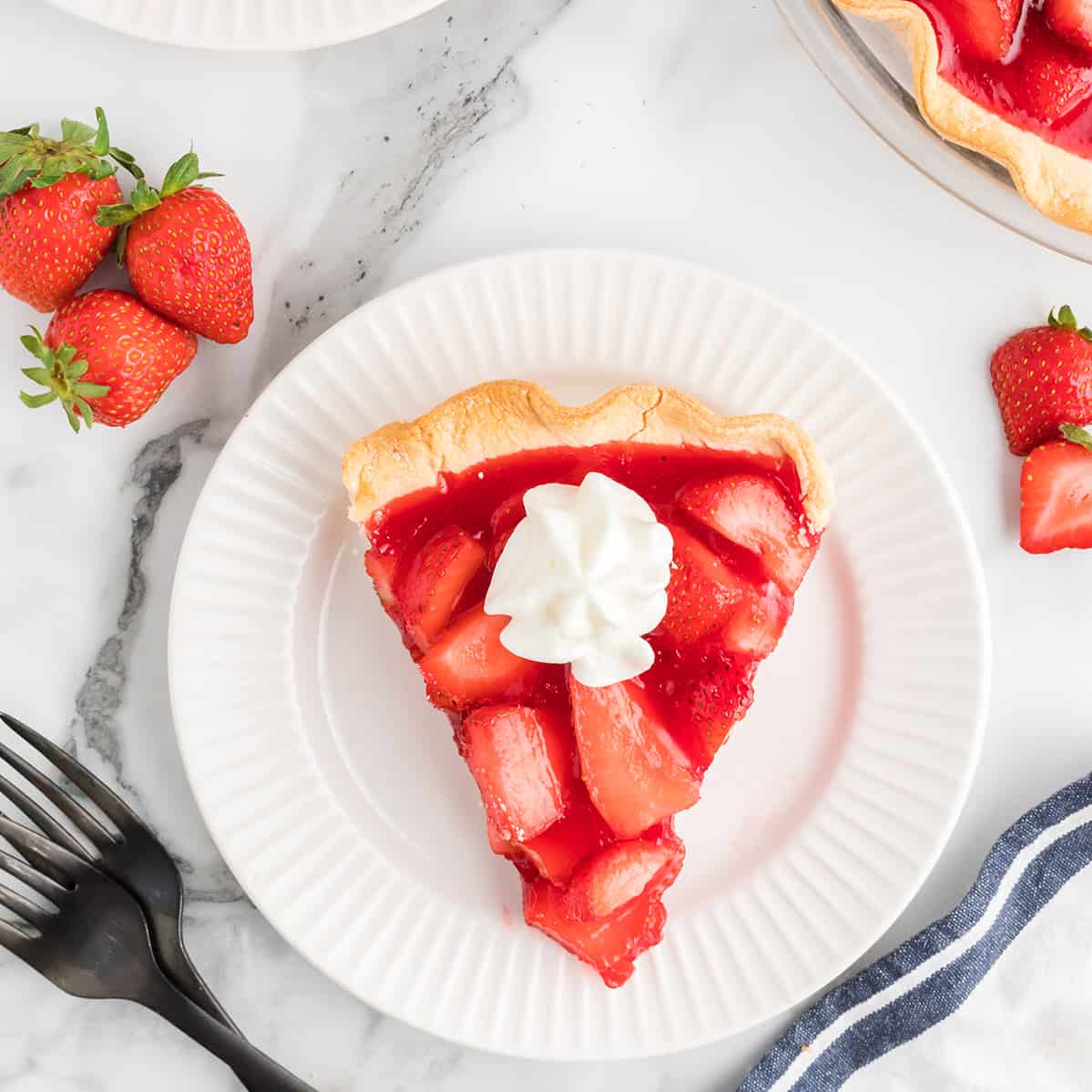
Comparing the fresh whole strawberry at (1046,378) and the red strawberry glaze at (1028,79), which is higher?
the red strawberry glaze at (1028,79)

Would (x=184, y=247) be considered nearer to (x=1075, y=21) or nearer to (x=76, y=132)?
(x=76, y=132)

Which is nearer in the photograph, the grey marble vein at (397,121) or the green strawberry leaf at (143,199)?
the green strawberry leaf at (143,199)

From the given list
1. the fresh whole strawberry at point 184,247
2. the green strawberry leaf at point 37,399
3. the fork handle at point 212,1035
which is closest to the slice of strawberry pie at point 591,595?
the fresh whole strawberry at point 184,247

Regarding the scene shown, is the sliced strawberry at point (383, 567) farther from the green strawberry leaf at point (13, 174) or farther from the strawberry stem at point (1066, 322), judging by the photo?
the strawberry stem at point (1066, 322)

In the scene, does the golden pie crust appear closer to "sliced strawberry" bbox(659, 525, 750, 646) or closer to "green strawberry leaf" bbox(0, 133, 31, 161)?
"sliced strawberry" bbox(659, 525, 750, 646)

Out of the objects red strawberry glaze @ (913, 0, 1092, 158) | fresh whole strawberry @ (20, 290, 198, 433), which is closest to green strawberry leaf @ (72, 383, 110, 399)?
fresh whole strawberry @ (20, 290, 198, 433)

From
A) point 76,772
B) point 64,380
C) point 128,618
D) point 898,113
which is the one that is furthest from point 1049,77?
point 76,772
